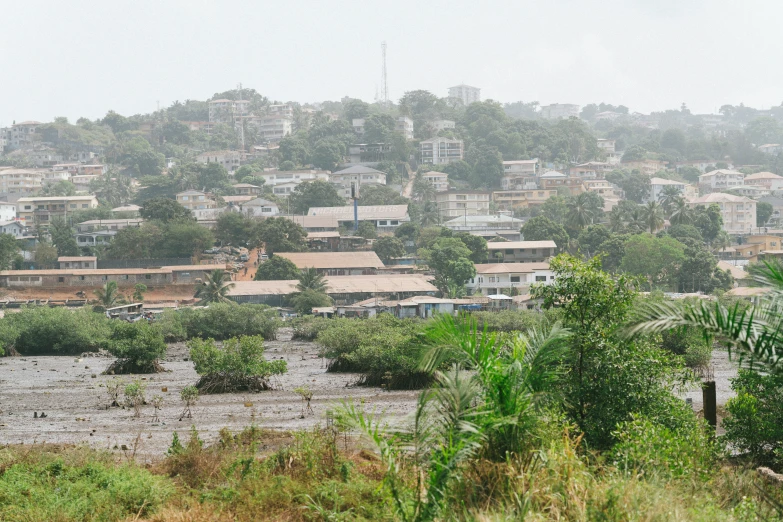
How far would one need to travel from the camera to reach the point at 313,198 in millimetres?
101250

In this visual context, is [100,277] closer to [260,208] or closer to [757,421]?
[260,208]

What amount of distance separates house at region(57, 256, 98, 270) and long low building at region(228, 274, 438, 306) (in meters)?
14.0

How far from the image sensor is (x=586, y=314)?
13547 mm

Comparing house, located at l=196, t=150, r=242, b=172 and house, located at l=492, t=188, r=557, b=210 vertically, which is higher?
house, located at l=196, t=150, r=242, b=172

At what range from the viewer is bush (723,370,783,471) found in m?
15.0

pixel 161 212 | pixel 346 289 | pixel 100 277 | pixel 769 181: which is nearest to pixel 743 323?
pixel 346 289

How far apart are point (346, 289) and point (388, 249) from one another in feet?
52.4

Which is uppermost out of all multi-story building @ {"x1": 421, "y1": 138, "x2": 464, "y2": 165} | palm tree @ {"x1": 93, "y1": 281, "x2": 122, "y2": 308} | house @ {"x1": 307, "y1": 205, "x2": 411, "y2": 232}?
multi-story building @ {"x1": 421, "y1": 138, "x2": 464, "y2": 165}

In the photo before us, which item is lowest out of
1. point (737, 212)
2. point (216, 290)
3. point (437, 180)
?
point (737, 212)

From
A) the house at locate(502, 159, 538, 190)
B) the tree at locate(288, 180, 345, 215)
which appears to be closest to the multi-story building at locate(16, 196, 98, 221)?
the tree at locate(288, 180, 345, 215)

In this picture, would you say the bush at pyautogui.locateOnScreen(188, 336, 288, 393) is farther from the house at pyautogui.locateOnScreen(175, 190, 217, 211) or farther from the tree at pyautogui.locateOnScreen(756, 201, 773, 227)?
the tree at pyautogui.locateOnScreen(756, 201, 773, 227)

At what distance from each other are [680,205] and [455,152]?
185ft

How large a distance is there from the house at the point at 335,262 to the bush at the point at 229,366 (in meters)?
40.4

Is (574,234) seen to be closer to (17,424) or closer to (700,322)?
(17,424)
